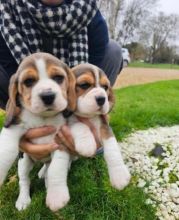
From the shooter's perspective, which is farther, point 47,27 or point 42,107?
point 47,27

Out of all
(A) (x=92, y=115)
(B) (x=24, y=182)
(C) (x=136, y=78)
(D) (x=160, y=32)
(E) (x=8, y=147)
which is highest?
(A) (x=92, y=115)

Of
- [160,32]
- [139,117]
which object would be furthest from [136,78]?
[160,32]

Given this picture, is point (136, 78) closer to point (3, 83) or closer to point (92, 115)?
point (3, 83)

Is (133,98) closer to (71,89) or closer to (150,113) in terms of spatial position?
(150,113)

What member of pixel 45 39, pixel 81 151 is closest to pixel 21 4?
pixel 45 39

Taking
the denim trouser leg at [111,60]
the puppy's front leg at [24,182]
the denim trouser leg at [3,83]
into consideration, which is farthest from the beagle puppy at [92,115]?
the denim trouser leg at [111,60]
